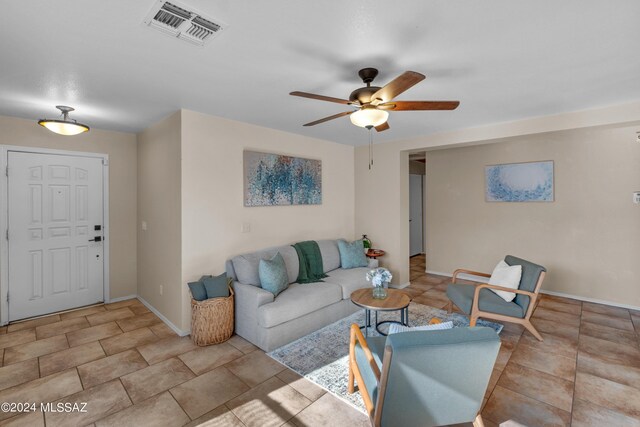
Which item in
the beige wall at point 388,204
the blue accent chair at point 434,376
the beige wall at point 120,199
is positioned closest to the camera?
the blue accent chair at point 434,376

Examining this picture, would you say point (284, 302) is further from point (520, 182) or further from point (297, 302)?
point (520, 182)

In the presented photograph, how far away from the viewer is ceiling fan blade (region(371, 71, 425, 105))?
1.77 m

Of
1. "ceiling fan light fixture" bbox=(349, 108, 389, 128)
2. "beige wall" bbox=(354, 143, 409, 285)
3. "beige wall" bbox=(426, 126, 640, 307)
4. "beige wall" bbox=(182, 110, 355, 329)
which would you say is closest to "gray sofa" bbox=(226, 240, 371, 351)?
"beige wall" bbox=(182, 110, 355, 329)

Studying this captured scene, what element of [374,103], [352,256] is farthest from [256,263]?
[374,103]

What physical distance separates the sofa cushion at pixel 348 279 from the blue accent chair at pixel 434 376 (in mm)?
2008

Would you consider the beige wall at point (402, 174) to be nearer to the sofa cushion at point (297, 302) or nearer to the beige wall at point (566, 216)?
the beige wall at point (566, 216)

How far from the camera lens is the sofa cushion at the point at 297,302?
2973mm

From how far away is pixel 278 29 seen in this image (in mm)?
1782

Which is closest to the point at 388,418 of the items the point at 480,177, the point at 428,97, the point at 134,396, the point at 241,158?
the point at 134,396

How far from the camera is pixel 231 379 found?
8.25ft

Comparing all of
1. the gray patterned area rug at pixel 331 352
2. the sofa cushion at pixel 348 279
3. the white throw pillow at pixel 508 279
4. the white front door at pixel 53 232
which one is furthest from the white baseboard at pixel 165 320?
the white throw pillow at pixel 508 279

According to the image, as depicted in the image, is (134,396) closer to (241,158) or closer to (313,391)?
(313,391)

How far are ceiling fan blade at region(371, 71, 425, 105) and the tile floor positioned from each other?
223cm

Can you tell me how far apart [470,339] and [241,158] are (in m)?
A: 3.16
